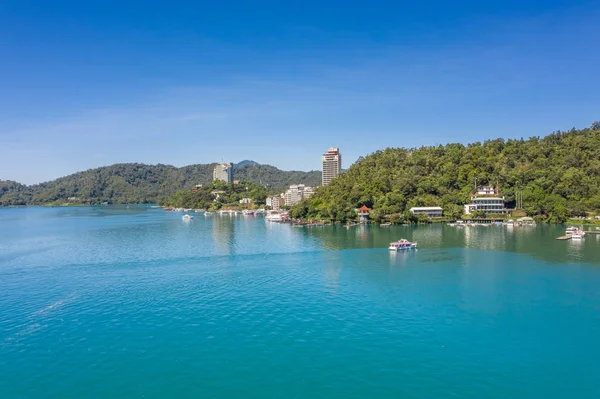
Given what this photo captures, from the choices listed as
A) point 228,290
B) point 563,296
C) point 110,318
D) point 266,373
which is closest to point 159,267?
point 228,290

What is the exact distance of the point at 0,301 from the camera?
2042 cm

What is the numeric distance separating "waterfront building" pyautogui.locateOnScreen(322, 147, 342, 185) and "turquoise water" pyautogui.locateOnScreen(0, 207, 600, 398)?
93044 mm

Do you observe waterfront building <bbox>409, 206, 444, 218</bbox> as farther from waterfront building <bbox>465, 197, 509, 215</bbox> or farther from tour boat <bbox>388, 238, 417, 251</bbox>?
tour boat <bbox>388, 238, 417, 251</bbox>

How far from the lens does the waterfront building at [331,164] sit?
4867 inches

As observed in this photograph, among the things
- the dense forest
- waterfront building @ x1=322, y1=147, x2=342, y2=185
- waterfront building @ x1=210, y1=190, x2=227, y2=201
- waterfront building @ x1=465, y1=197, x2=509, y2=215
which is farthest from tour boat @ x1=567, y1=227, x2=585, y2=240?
waterfront building @ x1=210, y1=190, x2=227, y2=201

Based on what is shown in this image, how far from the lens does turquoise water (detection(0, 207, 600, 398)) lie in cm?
1235

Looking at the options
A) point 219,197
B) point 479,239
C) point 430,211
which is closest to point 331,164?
point 219,197

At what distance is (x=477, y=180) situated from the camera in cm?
7031

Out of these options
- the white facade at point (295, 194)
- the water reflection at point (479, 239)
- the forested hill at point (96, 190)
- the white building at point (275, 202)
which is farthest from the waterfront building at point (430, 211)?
the forested hill at point (96, 190)

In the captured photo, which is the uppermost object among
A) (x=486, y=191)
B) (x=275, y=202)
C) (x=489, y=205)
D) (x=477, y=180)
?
(x=477, y=180)

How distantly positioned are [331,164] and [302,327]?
109308 millimetres

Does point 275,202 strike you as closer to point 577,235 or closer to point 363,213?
point 363,213

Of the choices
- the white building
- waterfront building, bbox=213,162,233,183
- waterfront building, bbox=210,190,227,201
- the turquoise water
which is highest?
waterfront building, bbox=213,162,233,183

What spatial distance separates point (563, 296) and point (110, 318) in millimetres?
22486
